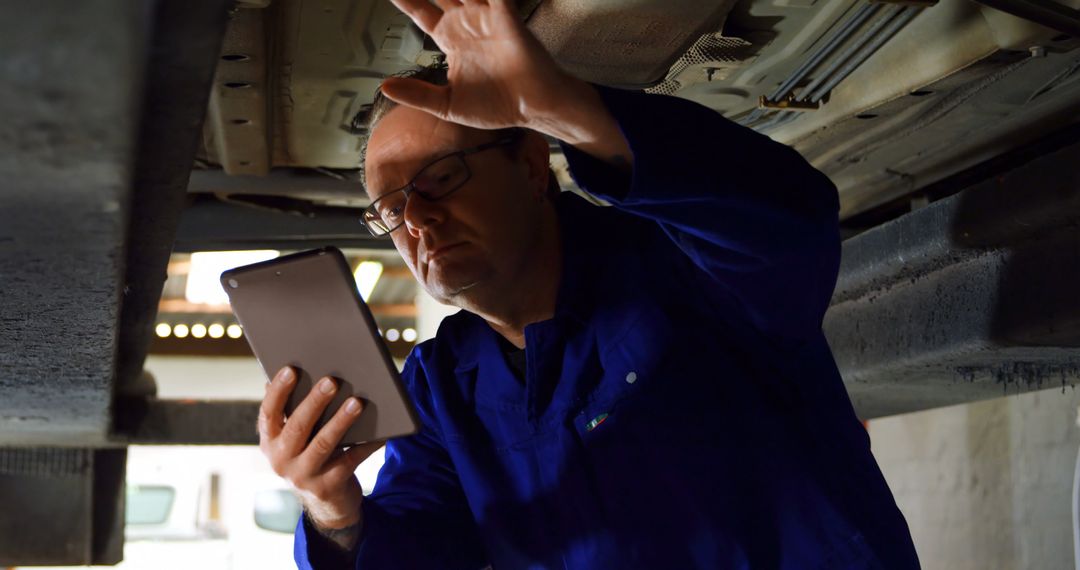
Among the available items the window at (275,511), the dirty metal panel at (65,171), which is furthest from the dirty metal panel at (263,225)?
the window at (275,511)

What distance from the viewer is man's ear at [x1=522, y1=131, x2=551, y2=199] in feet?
4.77

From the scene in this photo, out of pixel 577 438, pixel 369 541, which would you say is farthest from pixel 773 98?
pixel 369 541

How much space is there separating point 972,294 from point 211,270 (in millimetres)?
5920

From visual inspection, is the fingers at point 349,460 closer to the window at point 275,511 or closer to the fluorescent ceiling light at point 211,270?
the fluorescent ceiling light at point 211,270

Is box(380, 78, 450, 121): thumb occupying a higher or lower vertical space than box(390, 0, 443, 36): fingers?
lower

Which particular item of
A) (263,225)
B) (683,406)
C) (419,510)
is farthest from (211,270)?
(683,406)

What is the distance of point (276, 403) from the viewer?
1.33 meters

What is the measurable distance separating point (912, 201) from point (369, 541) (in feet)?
4.11

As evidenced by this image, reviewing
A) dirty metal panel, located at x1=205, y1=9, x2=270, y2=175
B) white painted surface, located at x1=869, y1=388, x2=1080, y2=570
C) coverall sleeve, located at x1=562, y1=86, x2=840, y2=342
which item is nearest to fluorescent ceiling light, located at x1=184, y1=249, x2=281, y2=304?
white painted surface, located at x1=869, y1=388, x2=1080, y2=570

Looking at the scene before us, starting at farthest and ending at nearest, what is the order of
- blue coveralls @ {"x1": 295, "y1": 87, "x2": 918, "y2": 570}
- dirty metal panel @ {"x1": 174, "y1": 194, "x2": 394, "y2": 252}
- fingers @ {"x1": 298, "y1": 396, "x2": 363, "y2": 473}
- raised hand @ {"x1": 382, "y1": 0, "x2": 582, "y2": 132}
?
dirty metal panel @ {"x1": 174, "y1": 194, "x2": 394, "y2": 252}
fingers @ {"x1": 298, "y1": 396, "x2": 363, "y2": 473}
blue coveralls @ {"x1": 295, "y1": 87, "x2": 918, "y2": 570}
raised hand @ {"x1": 382, "y1": 0, "x2": 582, "y2": 132}

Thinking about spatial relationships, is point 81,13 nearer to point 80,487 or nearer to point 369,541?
point 369,541

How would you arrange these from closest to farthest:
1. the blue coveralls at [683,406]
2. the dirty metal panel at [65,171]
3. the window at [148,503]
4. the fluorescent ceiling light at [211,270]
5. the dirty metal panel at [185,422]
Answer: the dirty metal panel at [65,171] → the blue coveralls at [683,406] → the dirty metal panel at [185,422] → the fluorescent ceiling light at [211,270] → the window at [148,503]

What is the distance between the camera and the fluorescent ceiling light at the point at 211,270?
253 inches

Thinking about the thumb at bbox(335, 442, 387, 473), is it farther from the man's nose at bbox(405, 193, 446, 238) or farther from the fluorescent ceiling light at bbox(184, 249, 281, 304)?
the fluorescent ceiling light at bbox(184, 249, 281, 304)
